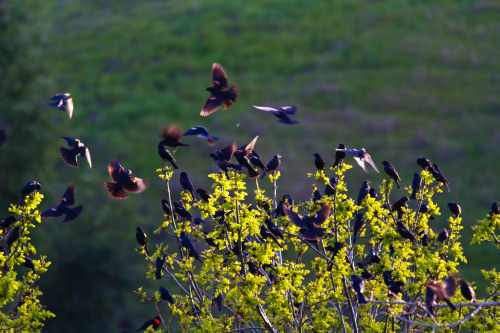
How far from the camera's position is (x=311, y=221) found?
4273 millimetres

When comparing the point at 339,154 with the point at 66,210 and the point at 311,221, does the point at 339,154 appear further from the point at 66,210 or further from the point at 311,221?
the point at 66,210

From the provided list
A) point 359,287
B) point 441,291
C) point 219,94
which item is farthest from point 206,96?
point 441,291

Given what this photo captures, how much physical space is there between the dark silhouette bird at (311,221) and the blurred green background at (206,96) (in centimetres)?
1247

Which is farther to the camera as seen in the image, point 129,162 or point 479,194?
point 129,162

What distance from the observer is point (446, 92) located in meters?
25.7

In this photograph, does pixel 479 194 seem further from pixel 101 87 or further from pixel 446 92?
pixel 101 87

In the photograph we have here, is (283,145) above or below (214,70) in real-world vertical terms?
below

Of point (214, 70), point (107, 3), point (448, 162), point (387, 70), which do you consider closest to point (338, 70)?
point (387, 70)

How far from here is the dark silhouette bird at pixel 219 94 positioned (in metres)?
4.88

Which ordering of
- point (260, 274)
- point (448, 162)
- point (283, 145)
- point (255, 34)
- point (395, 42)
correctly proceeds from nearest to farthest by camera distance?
1. point (260, 274)
2. point (448, 162)
3. point (283, 145)
4. point (395, 42)
5. point (255, 34)

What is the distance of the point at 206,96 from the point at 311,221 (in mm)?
23902

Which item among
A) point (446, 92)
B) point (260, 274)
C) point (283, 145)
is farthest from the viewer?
point (446, 92)

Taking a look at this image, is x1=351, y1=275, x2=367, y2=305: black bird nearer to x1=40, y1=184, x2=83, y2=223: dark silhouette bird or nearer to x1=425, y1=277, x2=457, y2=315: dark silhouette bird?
x1=425, y1=277, x2=457, y2=315: dark silhouette bird

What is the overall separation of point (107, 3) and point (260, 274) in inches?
1500
